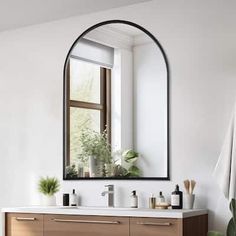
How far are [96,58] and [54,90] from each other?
0.57 m

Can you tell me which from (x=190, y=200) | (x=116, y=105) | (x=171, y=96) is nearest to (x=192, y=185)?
(x=190, y=200)

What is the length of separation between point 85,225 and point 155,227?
60cm

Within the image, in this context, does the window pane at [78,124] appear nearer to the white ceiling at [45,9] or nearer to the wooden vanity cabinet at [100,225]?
the wooden vanity cabinet at [100,225]

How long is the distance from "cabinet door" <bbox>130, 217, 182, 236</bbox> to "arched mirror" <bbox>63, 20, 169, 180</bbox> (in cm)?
57

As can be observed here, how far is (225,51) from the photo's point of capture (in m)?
4.59

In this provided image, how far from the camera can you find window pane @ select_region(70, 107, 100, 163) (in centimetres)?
530

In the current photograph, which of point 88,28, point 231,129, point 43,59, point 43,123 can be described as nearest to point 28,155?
point 43,123

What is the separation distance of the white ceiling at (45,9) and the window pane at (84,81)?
457 millimetres

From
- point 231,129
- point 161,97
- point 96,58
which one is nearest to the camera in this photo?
point 231,129

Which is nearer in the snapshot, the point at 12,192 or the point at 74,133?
the point at 74,133

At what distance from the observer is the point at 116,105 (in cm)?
514

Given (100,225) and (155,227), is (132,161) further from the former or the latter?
(155,227)

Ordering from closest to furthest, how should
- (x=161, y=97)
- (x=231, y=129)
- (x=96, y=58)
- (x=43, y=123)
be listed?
(x=231, y=129) < (x=161, y=97) < (x=96, y=58) < (x=43, y=123)

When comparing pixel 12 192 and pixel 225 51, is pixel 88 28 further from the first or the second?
pixel 12 192
